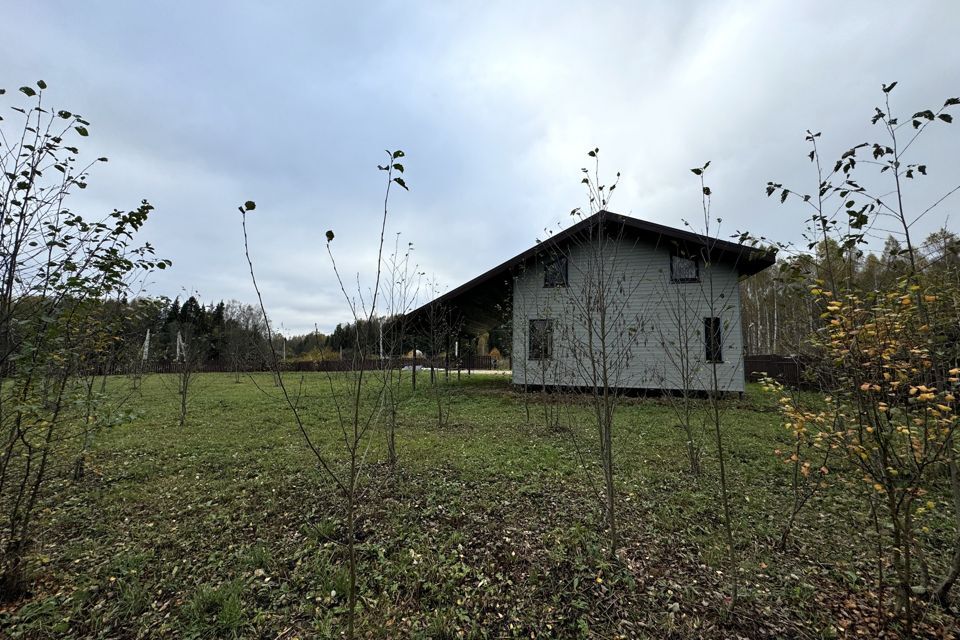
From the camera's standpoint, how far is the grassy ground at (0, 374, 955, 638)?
2412 millimetres

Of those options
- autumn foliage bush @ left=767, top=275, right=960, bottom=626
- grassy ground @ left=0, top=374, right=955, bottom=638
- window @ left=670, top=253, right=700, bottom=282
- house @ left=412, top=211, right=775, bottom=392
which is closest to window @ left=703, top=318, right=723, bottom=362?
autumn foliage bush @ left=767, top=275, right=960, bottom=626

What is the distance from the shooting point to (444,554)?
305cm

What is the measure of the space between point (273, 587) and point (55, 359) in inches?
91.8

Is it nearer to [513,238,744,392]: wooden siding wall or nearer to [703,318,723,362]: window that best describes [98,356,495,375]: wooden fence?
[703,318,723,362]: window

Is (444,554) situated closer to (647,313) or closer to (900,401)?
(900,401)

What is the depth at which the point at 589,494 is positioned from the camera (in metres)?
4.18

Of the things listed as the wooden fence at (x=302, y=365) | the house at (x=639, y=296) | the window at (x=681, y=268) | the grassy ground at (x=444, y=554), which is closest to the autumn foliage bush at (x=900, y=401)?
the grassy ground at (x=444, y=554)

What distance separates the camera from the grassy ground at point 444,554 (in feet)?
7.91

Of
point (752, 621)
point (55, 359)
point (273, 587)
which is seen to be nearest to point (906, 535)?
point (752, 621)

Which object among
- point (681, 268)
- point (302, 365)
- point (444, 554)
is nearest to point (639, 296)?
point (681, 268)

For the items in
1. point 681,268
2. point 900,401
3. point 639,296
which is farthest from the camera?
point 639,296

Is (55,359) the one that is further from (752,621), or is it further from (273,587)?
(752,621)

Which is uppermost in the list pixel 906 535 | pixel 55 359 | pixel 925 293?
pixel 925 293

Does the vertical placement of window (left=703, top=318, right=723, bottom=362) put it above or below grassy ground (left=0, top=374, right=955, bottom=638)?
above
